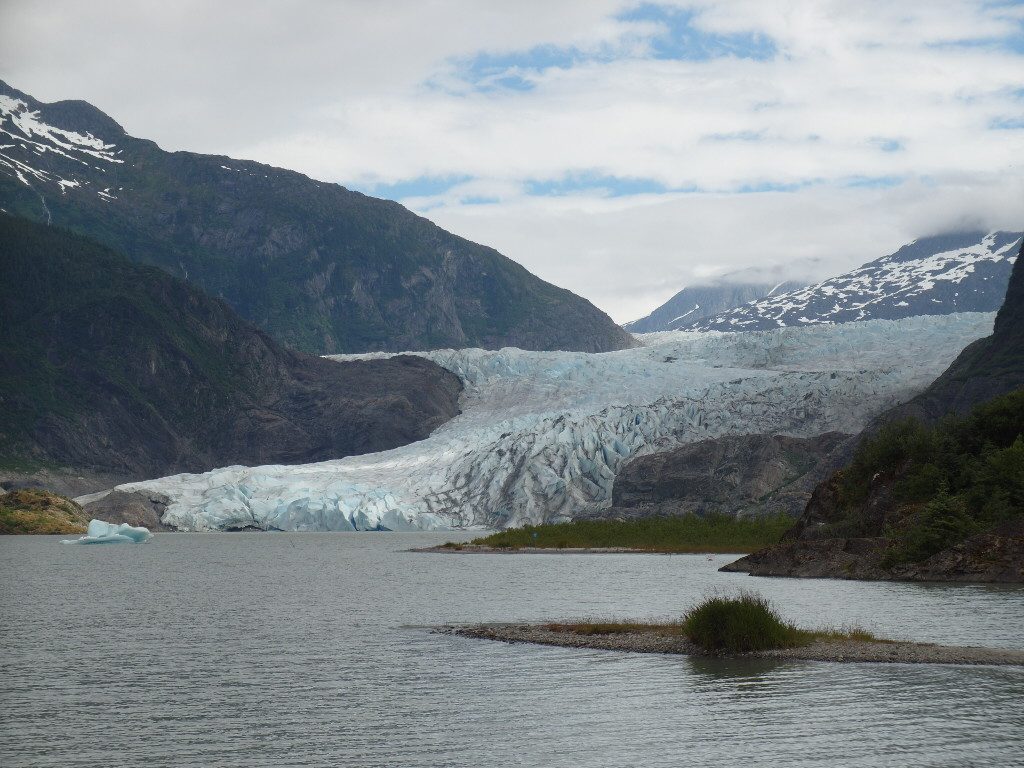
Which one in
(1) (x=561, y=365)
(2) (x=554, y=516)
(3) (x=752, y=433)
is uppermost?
(1) (x=561, y=365)

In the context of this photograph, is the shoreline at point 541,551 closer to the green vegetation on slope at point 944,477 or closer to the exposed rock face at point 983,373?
the green vegetation on slope at point 944,477

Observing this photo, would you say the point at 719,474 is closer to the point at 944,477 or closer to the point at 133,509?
the point at 944,477

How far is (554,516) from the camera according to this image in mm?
118562

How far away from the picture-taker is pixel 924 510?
5006 centimetres

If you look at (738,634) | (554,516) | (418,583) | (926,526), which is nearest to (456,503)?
(554,516)

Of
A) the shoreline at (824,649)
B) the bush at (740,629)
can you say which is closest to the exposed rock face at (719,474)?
the shoreline at (824,649)

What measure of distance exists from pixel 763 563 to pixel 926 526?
853 centimetres

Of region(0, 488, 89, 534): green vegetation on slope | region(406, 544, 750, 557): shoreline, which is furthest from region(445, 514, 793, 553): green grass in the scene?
region(0, 488, 89, 534): green vegetation on slope

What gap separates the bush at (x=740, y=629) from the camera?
2694 cm

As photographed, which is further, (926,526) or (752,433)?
(752,433)

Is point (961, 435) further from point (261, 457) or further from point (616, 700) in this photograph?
point (261, 457)

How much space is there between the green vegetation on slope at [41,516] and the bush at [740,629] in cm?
10653

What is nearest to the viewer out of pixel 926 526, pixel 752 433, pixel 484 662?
pixel 484 662

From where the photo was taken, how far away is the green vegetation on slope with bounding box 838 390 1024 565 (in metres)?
48.0
